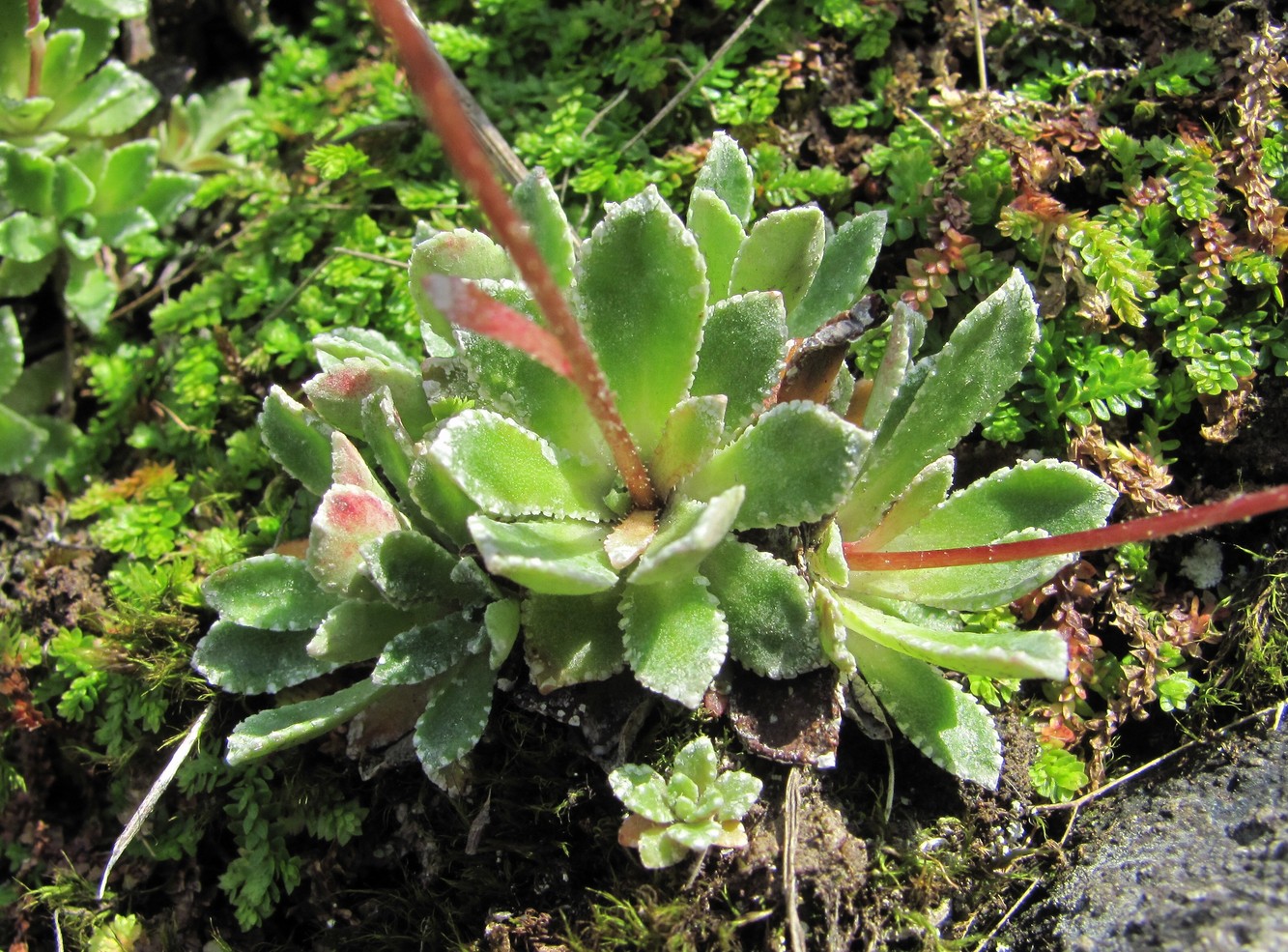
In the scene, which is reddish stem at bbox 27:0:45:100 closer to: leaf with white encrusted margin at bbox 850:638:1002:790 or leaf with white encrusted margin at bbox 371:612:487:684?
leaf with white encrusted margin at bbox 371:612:487:684

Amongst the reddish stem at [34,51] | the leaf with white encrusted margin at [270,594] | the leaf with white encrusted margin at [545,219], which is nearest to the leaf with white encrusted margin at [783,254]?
the leaf with white encrusted margin at [545,219]

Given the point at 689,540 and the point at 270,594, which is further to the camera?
the point at 270,594

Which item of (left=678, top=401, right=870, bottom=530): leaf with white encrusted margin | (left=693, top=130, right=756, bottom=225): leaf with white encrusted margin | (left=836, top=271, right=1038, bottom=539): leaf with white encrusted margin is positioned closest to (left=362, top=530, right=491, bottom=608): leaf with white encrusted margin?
(left=678, top=401, right=870, bottom=530): leaf with white encrusted margin

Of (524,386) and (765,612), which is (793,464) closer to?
(765,612)

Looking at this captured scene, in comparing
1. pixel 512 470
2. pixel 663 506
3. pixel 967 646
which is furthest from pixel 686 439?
pixel 967 646

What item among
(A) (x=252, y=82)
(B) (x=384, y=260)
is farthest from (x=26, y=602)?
(A) (x=252, y=82)

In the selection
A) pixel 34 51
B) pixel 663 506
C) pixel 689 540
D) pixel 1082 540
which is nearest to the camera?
pixel 689 540

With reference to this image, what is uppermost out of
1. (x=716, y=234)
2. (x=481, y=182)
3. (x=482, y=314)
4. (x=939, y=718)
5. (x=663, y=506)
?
(x=481, y=182)
